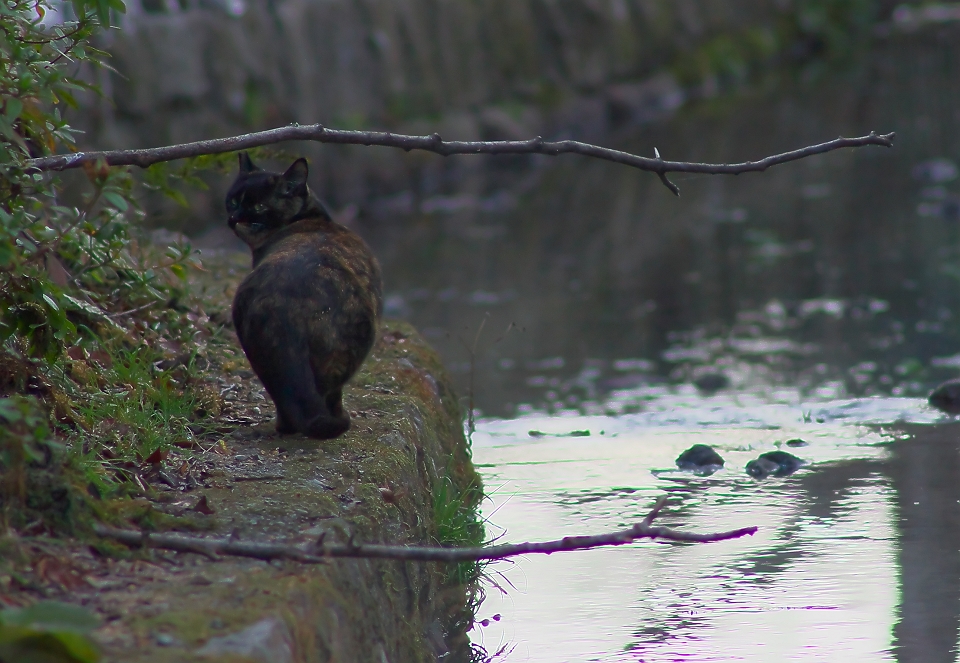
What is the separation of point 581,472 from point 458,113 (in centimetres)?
882

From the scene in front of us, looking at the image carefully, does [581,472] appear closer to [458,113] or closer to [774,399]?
[774,399]

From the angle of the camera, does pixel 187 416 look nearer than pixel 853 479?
Yes

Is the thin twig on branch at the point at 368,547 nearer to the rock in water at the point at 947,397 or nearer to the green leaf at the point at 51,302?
the green leaf at the point at 51,302

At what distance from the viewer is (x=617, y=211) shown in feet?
33.3

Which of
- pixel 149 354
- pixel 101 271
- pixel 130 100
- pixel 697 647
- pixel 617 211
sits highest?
pixel 130 100

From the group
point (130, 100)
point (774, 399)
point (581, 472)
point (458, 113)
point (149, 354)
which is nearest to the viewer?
point (149, 354)

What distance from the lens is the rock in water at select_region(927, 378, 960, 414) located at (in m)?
4.84

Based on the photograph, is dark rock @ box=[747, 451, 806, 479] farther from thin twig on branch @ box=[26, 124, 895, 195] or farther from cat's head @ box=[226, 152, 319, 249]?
cat's head @ box=[226, 152, 319, 249]

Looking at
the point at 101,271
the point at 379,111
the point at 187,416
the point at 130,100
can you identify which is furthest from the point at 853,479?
the point at 379,111

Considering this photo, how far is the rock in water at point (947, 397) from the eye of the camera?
15.9 ft

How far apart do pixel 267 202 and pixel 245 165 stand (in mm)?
209

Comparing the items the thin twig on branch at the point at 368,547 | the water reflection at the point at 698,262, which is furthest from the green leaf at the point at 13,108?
the water reflection at the point at 698,262

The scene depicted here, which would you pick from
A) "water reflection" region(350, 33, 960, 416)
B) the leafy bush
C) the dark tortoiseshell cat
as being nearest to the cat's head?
the leafy bush

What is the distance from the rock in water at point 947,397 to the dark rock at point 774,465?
903 millimetres
